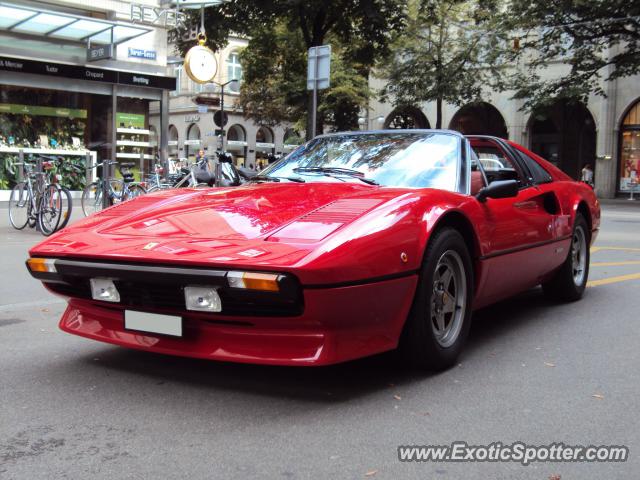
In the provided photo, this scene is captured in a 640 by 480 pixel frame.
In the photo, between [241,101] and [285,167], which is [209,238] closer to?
[285,167]

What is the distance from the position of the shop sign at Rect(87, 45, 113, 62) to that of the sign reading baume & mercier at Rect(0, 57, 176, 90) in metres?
0.36

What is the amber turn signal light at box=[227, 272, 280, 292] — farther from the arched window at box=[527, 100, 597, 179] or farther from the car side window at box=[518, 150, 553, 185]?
the arched window at box=[527, 100, 597, 179]

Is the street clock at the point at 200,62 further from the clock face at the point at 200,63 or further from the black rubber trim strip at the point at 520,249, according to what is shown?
the black rubber trim strip at the point at 520,249

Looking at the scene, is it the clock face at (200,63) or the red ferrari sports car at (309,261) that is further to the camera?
the clock face at (200,63)

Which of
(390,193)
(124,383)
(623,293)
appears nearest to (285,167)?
(390,193)

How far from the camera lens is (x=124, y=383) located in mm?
3311

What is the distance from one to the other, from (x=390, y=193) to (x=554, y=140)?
1296 inches

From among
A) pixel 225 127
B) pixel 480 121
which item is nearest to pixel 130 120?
pixel 480 121

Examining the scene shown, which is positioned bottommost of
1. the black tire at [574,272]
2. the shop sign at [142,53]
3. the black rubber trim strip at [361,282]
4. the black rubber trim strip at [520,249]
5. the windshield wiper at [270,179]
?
the black tire at [574,272]

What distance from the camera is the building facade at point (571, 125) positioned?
30.5m

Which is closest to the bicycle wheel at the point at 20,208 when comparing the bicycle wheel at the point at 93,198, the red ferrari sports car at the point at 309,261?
the bicycle wheel at the point at 93,198

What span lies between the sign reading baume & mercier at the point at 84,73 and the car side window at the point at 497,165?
15095 mm

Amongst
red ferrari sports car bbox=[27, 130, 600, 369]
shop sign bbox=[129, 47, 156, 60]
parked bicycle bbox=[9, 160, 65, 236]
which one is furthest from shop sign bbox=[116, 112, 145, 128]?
red ferrari sports car bbox=[27, 130, 600, 369]

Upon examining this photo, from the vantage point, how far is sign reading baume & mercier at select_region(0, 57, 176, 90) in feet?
56.0
